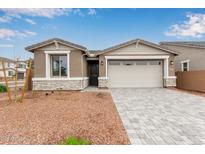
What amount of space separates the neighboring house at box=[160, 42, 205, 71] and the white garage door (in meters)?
3.34

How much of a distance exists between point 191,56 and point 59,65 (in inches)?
486

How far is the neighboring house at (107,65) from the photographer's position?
550 inches

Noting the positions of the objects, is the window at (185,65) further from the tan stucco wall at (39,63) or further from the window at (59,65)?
the tan stucco wall at (39,63)

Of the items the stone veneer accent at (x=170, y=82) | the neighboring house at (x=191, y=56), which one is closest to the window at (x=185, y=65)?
the neighboring house at (x=191, y=56)

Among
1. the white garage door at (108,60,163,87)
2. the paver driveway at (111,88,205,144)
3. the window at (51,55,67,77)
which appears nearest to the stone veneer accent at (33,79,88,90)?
the window at (51,55,67,77)

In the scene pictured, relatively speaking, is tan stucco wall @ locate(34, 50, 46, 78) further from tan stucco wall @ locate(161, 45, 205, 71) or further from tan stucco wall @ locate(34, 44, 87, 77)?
tan stucco wall @ locate(161, 45, 205, 71)

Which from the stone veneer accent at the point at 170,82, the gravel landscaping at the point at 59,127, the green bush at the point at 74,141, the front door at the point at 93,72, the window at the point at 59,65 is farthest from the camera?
the front door at the point at 93,72

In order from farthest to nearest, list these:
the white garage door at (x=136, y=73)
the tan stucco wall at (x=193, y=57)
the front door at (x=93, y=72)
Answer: the front door at (x=93, y=72)
the white garage door at (x=136, y=73)
the tan stucco wall at (x=193, y=57)

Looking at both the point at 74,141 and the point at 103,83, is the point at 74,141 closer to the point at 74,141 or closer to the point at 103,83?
the point at 74,141

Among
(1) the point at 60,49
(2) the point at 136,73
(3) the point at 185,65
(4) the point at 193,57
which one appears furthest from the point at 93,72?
(4) the point at 193,57

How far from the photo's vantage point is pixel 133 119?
589cm

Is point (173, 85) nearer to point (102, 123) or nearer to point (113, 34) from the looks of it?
point (113, 34)

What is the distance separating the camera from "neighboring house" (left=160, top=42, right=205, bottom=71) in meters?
15.7

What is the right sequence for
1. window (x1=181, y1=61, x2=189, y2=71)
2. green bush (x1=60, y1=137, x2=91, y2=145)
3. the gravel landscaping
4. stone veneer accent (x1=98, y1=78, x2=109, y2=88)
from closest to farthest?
green bush (x1=60, y1=137, x2=91, y2=145), the gravel landscaping, stone veneer accent (x1=98, y1=78, x2=109, y2=88), window (x1=181, y1=61, x2=189, y2=71)
